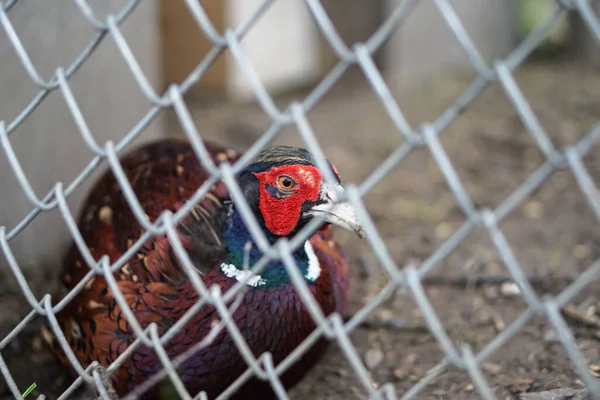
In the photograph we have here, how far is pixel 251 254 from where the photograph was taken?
226cm

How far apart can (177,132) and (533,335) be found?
10.5 ft

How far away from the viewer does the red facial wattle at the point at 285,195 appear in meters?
2.13

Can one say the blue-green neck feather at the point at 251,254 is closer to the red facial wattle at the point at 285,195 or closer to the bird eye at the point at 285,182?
the red facial wattle at the point at 285,195

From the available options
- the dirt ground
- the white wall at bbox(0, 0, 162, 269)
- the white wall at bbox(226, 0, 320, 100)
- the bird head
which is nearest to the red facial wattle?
the bird head

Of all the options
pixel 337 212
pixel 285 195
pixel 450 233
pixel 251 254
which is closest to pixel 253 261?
pixel 251 254

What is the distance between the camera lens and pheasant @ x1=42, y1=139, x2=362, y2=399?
2.16 metres

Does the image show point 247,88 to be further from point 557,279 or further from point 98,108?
point 557,279

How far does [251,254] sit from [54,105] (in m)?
1.35

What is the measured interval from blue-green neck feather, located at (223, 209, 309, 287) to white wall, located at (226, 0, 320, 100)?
350cm

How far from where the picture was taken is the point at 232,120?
18.0 feet

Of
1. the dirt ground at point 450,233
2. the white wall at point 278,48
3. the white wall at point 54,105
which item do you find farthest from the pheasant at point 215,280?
the white wall at point 278,48

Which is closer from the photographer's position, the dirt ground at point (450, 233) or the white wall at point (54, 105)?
the dirt ground at point (450, 233)

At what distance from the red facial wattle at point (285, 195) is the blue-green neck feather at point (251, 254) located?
0.06 meters

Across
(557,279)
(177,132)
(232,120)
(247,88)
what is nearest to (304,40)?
(247,88)
